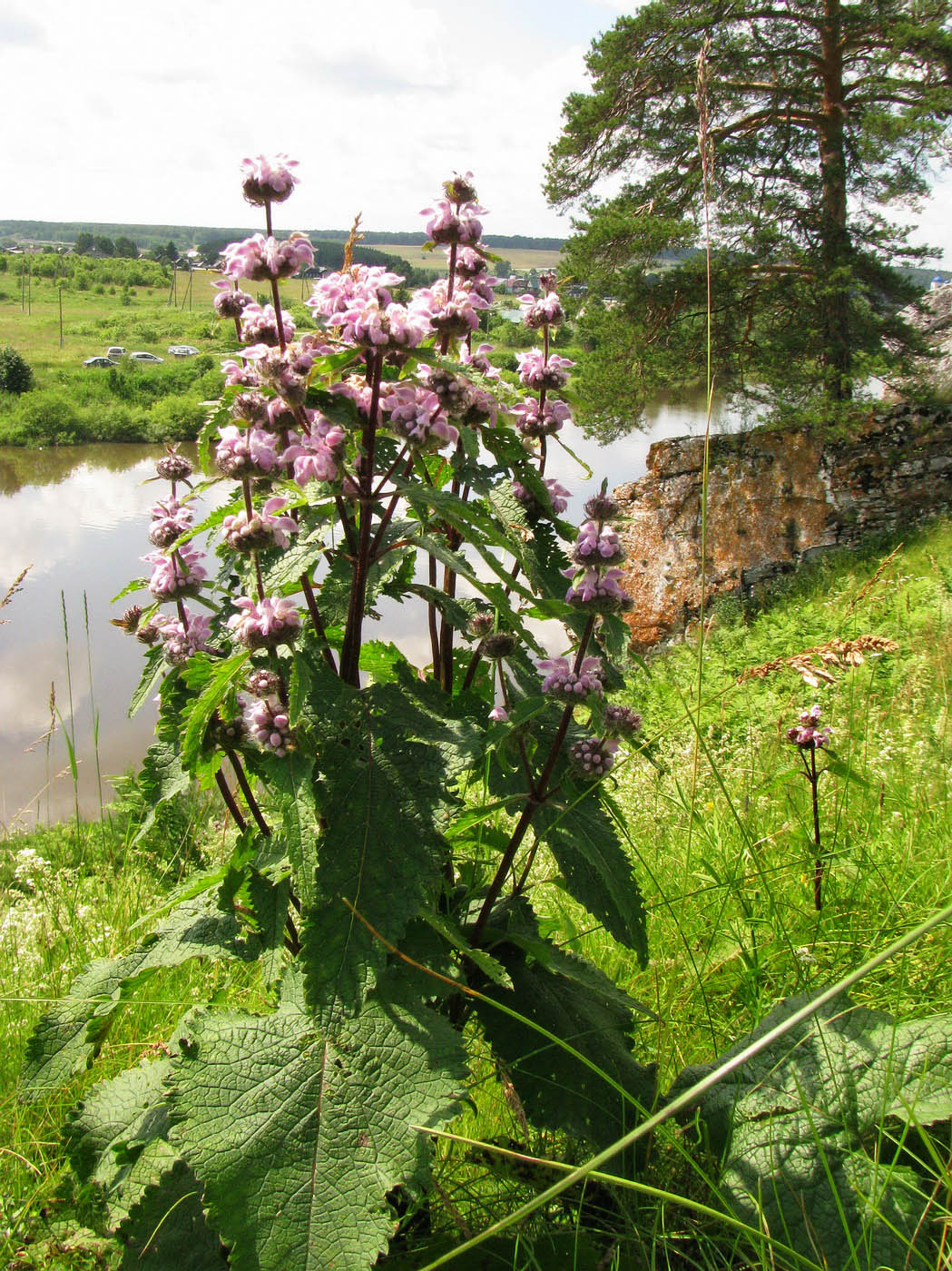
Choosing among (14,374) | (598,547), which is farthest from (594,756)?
(14,374)

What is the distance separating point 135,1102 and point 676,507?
802 cm

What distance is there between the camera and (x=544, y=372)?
5.47 ft

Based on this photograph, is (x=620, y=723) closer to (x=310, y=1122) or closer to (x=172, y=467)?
(x=310, y=1122)

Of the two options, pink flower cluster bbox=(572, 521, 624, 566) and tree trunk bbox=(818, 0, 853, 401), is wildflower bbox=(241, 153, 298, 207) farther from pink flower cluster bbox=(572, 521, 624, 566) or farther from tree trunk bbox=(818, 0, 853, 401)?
tree trunk bbox=(818, 0, 853, 401)

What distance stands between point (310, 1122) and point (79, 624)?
11931mm

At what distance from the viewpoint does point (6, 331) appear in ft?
139

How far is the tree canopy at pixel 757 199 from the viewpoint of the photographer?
845 cm

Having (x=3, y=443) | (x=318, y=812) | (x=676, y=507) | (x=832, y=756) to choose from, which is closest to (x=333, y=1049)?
(x=318, y=812)

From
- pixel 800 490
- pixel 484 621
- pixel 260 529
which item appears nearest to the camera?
pixel 260 529

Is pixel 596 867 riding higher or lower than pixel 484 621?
lower

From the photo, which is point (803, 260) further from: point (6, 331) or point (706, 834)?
point (6, 331)

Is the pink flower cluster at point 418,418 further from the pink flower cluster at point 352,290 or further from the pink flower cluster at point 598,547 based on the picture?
the pink flower cluster at point 598,547

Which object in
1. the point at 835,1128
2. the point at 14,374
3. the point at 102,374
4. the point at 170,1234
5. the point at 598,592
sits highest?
the point at 102,374

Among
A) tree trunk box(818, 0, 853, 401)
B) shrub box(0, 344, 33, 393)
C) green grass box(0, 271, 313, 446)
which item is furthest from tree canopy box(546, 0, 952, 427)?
shrub box(0, 344, 33, 393)
